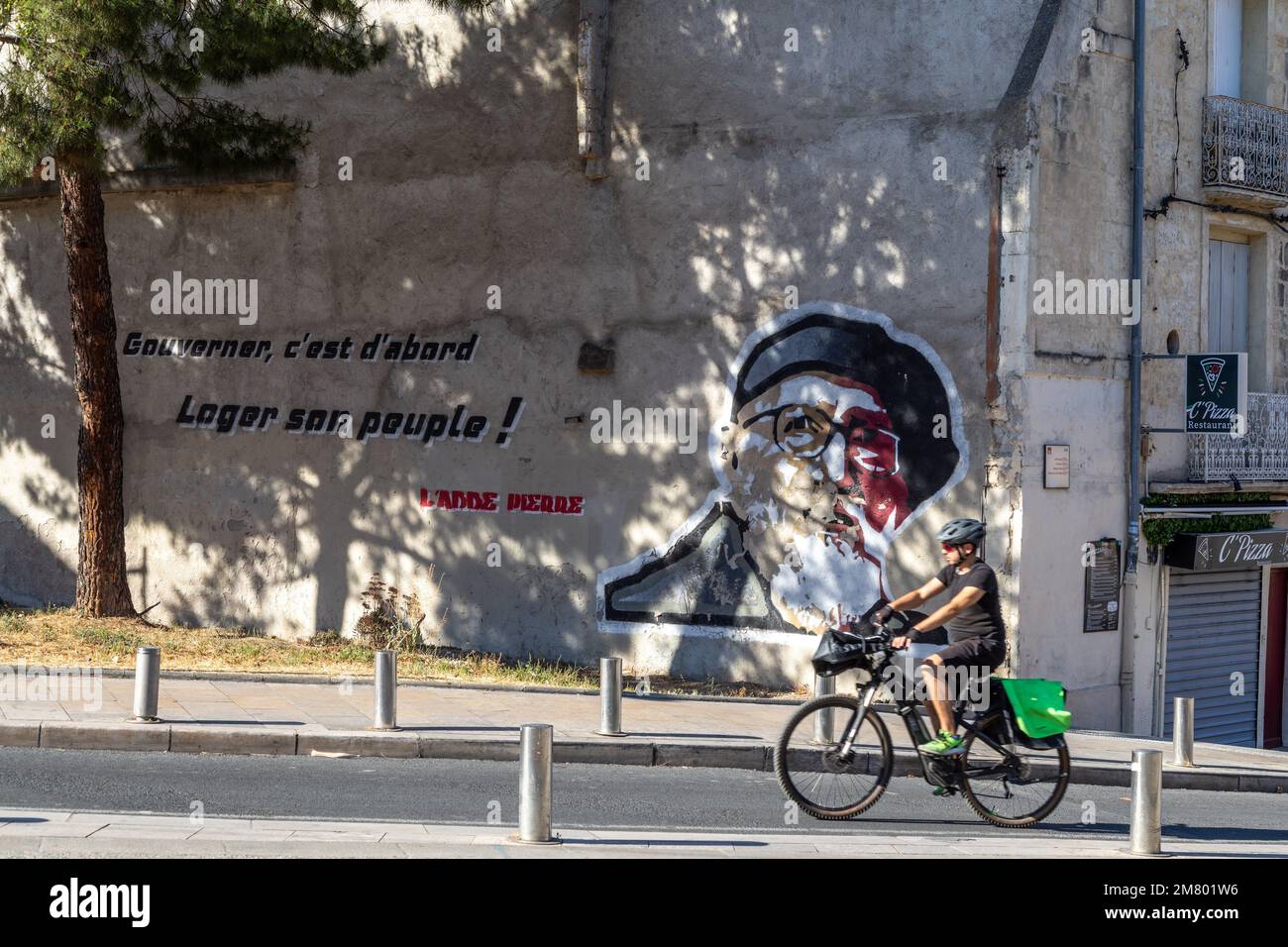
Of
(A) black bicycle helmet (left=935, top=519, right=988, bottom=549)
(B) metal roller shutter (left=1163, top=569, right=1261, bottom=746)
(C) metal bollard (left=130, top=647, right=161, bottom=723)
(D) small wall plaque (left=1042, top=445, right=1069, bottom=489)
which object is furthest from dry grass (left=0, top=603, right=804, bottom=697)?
(A) black bicycle helmet (left=935, top=519, right=988, bottom=549)

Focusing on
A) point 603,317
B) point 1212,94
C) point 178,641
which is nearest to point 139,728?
point 178,641

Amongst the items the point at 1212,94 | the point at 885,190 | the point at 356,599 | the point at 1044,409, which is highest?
the point at 1212,94

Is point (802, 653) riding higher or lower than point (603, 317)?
lower

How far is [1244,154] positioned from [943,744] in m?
10.9

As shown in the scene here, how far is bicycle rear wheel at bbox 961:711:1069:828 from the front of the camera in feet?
30.8

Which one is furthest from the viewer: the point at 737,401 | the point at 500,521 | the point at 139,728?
the point at 500,521

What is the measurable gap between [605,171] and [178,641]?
700 centimetres

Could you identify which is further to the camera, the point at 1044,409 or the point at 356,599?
the point at 356,599

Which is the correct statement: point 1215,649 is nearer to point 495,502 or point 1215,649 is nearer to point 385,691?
point 495,502

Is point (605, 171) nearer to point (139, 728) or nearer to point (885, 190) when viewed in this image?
point (885, 190)

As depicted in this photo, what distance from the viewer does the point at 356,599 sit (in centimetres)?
1712

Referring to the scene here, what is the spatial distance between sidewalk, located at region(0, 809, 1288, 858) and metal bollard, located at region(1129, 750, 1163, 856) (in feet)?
0.45

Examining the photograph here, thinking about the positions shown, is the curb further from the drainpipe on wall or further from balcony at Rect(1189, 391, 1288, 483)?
balcony at Rect(1189, 391, 1288, 483)
